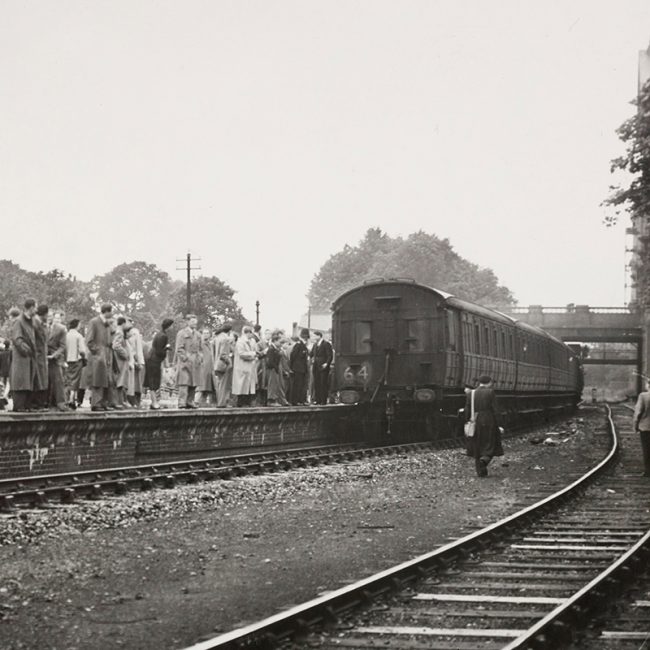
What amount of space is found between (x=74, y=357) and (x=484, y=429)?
7254 millimetres

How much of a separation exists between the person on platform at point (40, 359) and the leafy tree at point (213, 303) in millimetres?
55078

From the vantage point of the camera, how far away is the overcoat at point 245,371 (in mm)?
21375

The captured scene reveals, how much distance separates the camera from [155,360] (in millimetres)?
19812

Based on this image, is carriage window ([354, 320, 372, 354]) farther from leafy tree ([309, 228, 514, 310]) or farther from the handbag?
leafy tree ([309, 228, 514, 310])

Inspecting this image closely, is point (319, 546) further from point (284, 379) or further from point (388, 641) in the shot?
point (284, 379)

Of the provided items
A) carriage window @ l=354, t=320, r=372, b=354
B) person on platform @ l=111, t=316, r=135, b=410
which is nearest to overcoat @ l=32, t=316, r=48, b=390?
person on platform @ l=111, t=316, r=135, b=410

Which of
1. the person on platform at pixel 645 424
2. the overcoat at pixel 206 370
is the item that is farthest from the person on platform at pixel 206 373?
the person on platform at pixel 645 424

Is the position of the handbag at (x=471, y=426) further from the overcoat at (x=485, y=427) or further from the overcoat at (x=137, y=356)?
the overcoat at (x=137, y=356)

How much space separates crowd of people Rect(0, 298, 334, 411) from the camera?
51.4 feet

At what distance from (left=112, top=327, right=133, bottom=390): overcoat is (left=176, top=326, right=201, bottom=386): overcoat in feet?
5.33

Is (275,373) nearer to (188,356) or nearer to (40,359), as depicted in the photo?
(188,356)

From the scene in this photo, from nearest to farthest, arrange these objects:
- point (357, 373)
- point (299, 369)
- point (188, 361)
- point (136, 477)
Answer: point (136, 477), point (188, 361), point (357, 373), point (299, 369)

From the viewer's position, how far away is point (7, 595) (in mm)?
7230

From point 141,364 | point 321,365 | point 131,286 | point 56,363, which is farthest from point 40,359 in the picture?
point 131,286
